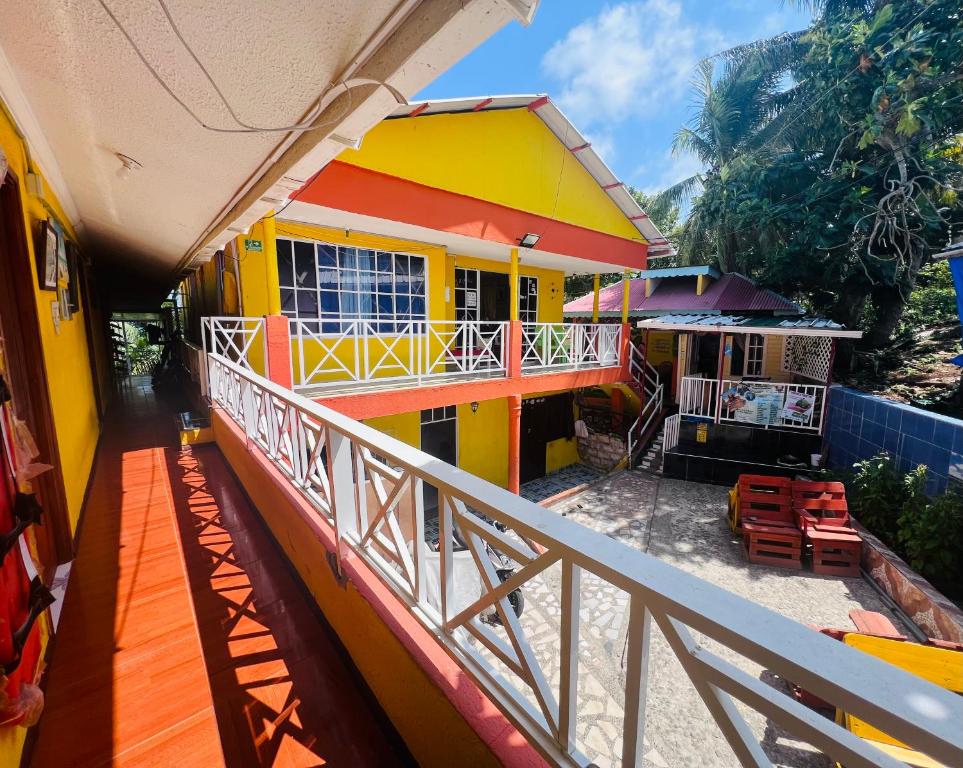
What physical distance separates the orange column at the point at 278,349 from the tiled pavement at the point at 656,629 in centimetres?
414

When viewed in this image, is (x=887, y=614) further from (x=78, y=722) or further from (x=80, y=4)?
(x=80, y=4)

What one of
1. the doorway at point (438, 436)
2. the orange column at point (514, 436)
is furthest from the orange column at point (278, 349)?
the doorway at point (438, 436)

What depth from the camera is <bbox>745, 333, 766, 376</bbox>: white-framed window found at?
11.9 m

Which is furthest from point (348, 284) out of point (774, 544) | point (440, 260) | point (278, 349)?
point (774, 544)

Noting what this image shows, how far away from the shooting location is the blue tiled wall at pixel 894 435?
218 inches

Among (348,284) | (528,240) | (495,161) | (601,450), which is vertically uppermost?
(495,161)

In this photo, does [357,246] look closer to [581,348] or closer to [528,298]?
[581,348]

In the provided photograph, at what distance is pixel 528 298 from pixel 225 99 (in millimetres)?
8995

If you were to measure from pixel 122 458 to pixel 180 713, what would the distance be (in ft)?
14.1

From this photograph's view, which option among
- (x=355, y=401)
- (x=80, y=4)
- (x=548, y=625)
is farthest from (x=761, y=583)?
(x=80, y=4)

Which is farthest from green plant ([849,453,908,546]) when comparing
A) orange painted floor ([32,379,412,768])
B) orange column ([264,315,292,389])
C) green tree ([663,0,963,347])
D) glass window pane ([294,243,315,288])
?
glass window pane ([294,243,315,288])

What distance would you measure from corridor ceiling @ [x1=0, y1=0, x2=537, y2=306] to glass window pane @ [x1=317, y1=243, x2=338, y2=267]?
3594mm

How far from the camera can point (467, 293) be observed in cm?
939

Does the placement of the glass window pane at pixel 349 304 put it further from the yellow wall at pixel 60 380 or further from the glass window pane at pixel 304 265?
the yellow wall at pixel 60 380
